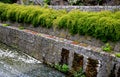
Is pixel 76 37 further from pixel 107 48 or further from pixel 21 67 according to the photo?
pixel 21 67

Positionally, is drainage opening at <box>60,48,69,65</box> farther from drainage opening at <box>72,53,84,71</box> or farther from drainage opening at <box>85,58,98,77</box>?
drainage opening at <box>85,58,98,77</box>

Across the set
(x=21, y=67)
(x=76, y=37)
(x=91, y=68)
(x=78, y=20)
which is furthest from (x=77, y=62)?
(x=21, y=67)

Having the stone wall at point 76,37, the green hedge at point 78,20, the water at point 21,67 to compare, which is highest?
the green hedge at point 78,20

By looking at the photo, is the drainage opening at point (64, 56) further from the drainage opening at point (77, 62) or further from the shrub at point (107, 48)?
the shrub at point (107, 48)

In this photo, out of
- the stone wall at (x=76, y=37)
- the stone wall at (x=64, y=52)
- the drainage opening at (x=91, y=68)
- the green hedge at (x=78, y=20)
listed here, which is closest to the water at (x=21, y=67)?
the stone wall at (x=64, y=52)

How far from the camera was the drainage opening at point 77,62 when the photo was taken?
29.3ft

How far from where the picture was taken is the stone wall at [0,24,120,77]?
8063 millimetres

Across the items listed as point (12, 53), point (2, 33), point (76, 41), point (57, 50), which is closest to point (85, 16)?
point (76, 41)

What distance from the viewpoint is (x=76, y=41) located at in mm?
9922

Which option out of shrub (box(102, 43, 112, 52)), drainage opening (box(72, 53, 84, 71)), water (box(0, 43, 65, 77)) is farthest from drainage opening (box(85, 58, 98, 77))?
water (box(0, 43, 65, 77))

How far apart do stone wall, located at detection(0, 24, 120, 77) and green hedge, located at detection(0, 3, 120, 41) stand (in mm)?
498

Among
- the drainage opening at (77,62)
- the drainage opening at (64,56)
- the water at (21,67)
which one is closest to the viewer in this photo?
the drainage opening at (77,62)

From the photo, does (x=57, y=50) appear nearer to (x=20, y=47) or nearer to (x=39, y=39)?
(x=39, y=39)

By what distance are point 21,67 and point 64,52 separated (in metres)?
1.77
